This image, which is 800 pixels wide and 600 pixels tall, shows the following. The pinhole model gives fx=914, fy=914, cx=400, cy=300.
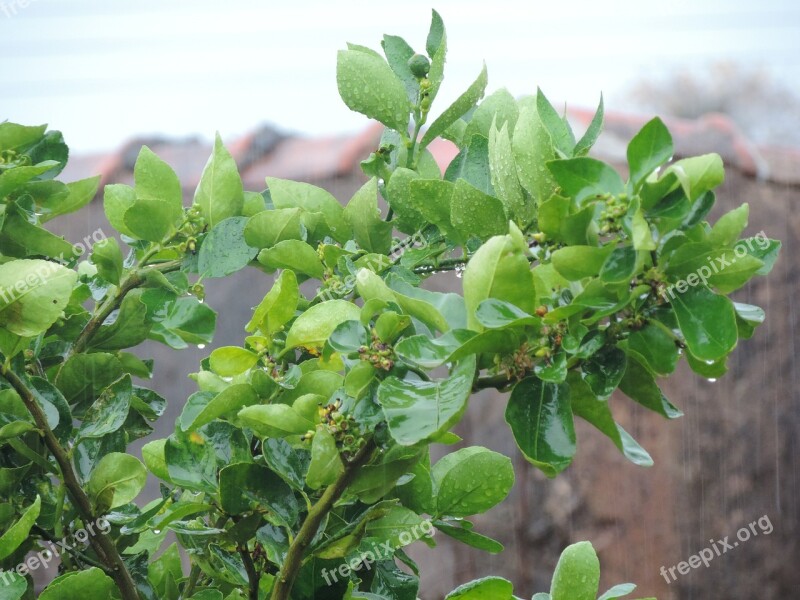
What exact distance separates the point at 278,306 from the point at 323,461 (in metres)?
0.11

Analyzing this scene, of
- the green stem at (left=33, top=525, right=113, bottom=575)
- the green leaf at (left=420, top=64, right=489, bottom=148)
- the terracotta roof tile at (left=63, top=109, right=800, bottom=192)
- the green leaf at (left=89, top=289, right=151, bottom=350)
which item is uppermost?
the green leaf at (left=420, top=64, right=489, bottom=148)

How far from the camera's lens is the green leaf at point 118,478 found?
59 cm

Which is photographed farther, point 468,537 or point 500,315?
point 468,537

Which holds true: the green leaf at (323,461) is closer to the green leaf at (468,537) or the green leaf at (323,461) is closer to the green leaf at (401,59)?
the green leaf at (468,537)

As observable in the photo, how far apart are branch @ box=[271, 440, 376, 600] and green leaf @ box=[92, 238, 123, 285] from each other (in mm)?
232

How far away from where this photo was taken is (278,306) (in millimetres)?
530

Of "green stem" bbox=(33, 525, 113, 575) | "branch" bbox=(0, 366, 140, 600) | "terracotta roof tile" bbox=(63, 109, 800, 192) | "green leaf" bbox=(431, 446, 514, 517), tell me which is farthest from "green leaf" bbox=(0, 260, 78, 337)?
"terracotta roof tile" bbox=(63, 109, 800, 192)

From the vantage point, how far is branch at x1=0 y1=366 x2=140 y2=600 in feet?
1.86

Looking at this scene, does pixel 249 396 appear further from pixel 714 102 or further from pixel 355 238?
pixel 714 102

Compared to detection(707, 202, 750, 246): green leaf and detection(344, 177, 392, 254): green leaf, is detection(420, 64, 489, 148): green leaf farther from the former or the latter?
detection(707, 202, 750, 246): green leaf

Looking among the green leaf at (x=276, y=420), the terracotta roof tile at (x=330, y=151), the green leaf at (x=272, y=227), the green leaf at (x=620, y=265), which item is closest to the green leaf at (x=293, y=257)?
the green leaf at (x=272, y=227)

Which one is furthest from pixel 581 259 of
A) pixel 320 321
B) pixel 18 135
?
pixel 18 135

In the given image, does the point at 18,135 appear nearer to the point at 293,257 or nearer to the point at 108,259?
the point at 108,259

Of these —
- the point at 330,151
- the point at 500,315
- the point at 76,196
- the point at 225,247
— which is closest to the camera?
the point at 500,315
